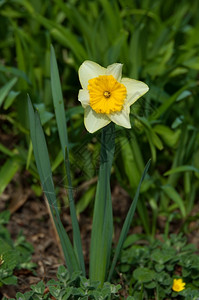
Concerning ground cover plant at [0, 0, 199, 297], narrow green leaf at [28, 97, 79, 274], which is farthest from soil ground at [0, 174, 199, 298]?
narrow green leaf at [28, 97, 79, 274]

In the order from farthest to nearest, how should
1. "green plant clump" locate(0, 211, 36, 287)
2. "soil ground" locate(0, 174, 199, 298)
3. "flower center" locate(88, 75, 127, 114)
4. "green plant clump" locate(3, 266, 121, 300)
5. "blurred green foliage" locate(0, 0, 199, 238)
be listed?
"soil ground" locate(0, 174, 199, 298) < "blurred green foliage" locate(0, 0, 199, 238) < "green plant clump" locate(0, 211, 36, 287) < "green plant clump" locate(3, 266, 121, 300) < "flower center" locate(88, 75, 127, 114)

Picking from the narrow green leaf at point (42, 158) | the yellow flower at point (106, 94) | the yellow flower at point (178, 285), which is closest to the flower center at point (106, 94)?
the yellow flower at point (106, 94)

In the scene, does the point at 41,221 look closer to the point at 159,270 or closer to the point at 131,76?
the point at 159,270

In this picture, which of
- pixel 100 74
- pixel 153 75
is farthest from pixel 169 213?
pixel 100 74

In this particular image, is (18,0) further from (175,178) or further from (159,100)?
(175,178)

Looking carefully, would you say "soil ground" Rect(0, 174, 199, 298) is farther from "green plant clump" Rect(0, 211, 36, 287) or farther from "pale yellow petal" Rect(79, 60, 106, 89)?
"pale yellow petal" Rect(79, 60, 106, 89)

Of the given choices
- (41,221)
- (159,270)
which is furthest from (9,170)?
(159,270)
